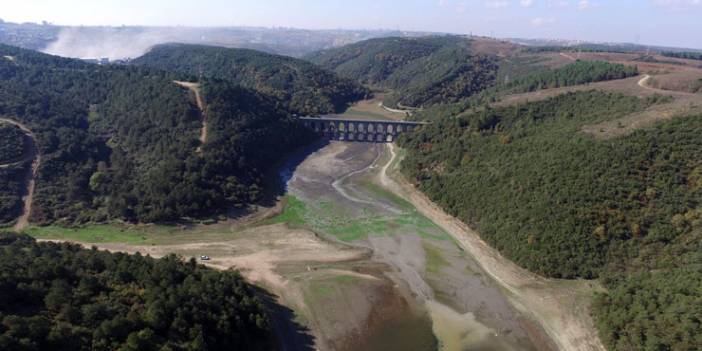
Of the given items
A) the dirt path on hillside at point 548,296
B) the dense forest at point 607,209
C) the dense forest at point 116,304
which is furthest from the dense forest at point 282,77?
the dense forest at point 116,304

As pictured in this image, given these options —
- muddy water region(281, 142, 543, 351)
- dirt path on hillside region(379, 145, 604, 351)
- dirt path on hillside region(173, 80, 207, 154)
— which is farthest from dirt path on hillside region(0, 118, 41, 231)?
dirt path on hillside region(379, 145, 604, 351)

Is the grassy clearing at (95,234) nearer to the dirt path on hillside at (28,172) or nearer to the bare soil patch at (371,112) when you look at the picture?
the dirt path on hillside at (28,172)

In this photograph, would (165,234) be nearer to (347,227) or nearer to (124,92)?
(347,227)

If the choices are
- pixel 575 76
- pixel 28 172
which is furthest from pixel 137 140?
pixel 575 76

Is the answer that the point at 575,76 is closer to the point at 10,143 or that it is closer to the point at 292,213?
the point at 292,213

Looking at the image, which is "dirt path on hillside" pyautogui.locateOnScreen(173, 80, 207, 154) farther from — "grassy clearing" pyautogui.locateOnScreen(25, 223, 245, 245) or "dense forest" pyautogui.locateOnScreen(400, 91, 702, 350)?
"dense forest" pyautogui.locateOnScreen(400, 91, 702, 350)

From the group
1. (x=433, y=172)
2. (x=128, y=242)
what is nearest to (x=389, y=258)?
(x=433, y=172)
